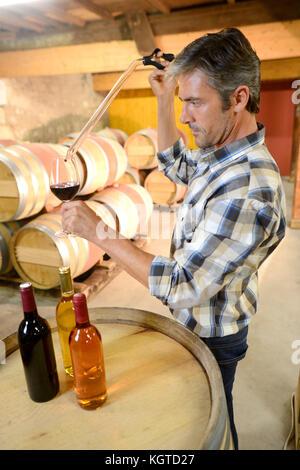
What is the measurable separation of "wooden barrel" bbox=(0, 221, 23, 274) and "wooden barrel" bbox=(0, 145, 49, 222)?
24 cm

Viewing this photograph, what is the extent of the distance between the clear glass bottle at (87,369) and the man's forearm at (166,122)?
43.3 inches

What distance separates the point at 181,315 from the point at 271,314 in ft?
6.89

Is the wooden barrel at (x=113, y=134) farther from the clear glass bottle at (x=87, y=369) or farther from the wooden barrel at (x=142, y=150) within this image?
the clear glass bottle at (x=87, y=369)

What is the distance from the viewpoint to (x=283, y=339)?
2775 millimetres

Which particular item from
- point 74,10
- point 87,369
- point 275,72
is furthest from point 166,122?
point 275,72

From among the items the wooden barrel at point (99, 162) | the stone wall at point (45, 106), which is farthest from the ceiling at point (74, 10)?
the wooden barrel at point (99, 162)

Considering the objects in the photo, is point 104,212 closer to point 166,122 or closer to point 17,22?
point 166,122

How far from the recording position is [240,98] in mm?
1164

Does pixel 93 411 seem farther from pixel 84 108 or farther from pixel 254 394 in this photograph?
pixel 84 108

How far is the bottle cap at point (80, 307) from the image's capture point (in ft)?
2.89

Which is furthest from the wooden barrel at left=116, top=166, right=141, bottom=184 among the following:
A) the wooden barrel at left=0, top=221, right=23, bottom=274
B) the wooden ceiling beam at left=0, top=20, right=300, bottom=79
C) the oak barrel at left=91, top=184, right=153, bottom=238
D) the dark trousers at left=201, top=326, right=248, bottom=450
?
the dark trousers at left=201, top=326, right=248, bottom=450

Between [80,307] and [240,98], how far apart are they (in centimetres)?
86

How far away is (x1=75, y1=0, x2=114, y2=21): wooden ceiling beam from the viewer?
12.4ft

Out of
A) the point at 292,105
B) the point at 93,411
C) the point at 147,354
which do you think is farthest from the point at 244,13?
the point at 292,105
